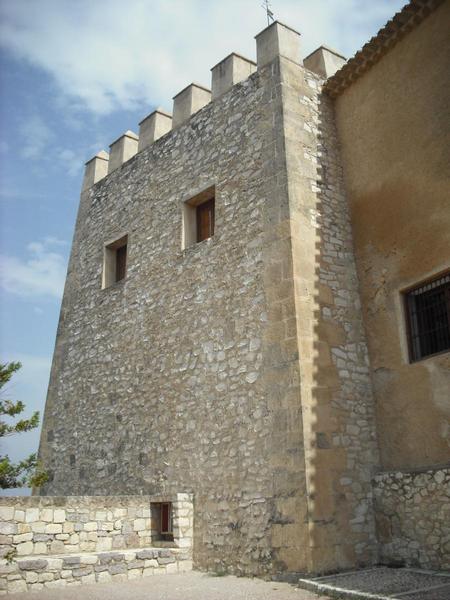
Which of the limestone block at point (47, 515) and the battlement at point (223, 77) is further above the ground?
the battlement at point (223, 77)

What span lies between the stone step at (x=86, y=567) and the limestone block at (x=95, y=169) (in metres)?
7.81

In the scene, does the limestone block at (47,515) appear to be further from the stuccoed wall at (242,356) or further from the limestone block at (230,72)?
the limestone block at (230,72)

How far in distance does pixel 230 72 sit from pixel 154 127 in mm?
2188

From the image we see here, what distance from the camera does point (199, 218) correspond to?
368 inches

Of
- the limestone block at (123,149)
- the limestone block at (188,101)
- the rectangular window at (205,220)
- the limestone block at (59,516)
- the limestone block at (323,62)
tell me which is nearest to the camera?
the limestone block at (59,516)

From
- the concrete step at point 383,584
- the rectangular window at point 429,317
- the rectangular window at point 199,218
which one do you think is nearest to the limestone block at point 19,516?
the concrete step at point 383,584

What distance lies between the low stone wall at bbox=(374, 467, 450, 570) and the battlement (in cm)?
594

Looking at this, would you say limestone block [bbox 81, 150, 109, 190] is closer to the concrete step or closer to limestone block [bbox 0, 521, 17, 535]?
limestone block [bbox 0, 521, 17, 535]

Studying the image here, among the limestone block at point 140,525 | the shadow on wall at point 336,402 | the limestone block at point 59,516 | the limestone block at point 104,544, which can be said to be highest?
the shadow on wall at point 336,402

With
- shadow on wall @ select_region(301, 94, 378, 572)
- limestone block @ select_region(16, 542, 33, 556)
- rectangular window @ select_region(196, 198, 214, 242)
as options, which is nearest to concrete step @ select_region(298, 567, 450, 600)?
shadow on wall @ select_region(301, 94, 378, 572)

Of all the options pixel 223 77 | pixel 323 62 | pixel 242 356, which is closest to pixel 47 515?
pixel 242 356

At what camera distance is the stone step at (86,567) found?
19.7ft

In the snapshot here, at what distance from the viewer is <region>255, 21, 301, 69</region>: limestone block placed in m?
8.44

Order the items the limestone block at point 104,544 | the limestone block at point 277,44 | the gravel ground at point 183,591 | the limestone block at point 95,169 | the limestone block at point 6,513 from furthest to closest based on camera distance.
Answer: the limestone block at point 95,169 < the limestone block at point 277,44 < the limestone block at point 104,544 < the limestone block at point 6,513 < the gravel ground at point 183,591
